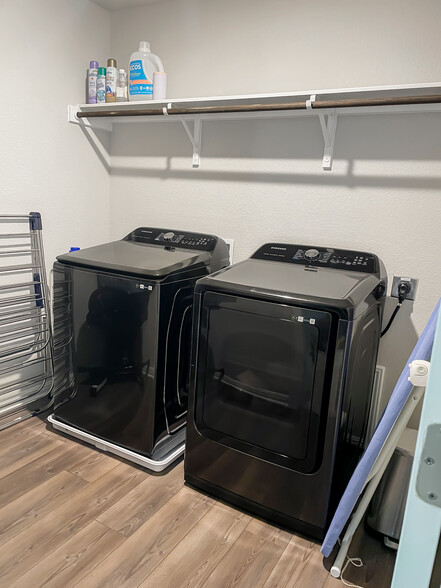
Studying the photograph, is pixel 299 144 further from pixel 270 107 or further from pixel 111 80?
pixel 111 80

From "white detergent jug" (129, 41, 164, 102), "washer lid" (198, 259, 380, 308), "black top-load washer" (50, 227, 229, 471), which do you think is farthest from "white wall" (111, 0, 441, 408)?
"black top-load washer" (50, 227, 229, 471)

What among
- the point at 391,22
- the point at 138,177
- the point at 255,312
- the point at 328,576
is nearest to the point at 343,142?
the point at 391,22

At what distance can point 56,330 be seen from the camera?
2242mm

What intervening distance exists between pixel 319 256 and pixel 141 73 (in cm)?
140

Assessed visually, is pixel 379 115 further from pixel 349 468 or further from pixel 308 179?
pixel 349 468

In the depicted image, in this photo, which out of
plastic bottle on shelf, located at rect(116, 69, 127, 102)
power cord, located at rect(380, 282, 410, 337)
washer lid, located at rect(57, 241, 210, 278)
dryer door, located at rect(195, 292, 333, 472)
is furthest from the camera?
plastic bottle on shelf, located at rect(116, 69, 127, 102)

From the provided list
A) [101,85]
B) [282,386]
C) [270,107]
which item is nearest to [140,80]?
[101,85]

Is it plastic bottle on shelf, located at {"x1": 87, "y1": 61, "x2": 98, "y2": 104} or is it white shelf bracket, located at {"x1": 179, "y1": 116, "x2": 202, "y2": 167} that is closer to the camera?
white shelf bracket, located at {"x1": 179, "y1": 116, "x2": 202, "y2": 167}

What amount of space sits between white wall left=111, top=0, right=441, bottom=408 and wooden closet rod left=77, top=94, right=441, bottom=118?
24 cm

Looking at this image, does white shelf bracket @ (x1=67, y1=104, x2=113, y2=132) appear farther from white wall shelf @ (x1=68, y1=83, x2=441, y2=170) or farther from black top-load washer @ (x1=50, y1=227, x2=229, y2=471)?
black top-load washer @ (x1=50, y1=227, x2=229, y2=471)

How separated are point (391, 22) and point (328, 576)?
225cm

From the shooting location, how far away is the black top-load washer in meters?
1.97

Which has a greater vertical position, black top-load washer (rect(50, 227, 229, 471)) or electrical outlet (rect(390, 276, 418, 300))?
electrical outlet (rect(390, 276, 418, 300))

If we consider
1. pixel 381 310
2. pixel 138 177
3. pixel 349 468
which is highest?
pixel 138 177
